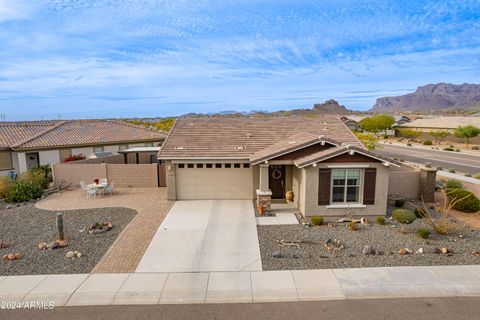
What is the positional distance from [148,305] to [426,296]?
742 centimetres

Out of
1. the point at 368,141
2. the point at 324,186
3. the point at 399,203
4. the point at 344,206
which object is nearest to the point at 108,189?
the point at 324,186

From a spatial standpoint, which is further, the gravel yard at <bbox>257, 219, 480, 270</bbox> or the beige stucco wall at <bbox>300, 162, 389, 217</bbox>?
the beige stucco wall at <bbox>300, 162, 389, 217</bbox>

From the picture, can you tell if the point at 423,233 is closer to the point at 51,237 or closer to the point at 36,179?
the point at 51,237

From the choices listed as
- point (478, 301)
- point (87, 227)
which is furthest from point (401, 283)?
point (87, 227)

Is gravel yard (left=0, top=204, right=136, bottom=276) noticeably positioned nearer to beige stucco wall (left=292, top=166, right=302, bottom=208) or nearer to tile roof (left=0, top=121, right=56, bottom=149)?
beige stucco wall (left=292, top=166, right=302, bottom=208)

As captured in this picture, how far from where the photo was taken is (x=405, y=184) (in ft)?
61.7

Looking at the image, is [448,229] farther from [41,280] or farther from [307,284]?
[41,280]

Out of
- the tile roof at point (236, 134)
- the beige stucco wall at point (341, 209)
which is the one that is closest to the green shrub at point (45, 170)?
the tile roof at point (236, 134)

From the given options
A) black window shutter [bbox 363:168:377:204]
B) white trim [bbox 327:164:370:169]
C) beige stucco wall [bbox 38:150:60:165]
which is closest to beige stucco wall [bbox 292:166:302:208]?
white trim [bbox 327:164:370:169]

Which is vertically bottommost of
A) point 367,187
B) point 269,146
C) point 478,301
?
point 478,301

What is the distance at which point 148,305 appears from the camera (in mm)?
8688

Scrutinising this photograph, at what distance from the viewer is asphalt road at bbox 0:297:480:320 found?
8195mm

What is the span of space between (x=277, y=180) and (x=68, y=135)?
21270 mm

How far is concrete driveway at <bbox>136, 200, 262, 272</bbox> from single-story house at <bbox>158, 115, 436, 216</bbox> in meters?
1.61
